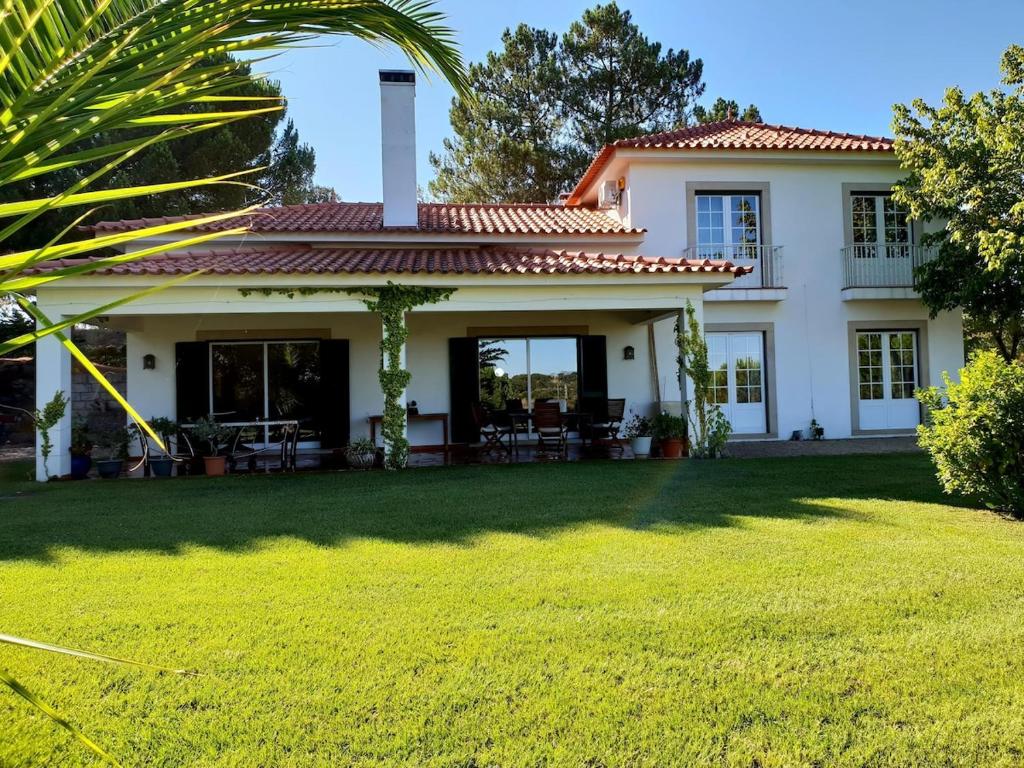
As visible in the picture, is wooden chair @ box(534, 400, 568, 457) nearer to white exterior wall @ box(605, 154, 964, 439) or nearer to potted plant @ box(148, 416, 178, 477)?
white exterior wall @ box(605, 154, 964, 439)

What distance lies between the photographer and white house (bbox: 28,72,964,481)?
13.4 meters

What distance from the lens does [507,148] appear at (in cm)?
2397

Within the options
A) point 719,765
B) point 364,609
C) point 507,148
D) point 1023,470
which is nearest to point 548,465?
point 1023,470

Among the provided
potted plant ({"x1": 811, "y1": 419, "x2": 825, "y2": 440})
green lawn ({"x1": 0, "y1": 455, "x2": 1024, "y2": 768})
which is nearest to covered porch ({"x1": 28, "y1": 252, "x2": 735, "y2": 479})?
potted plant ({"x1": 811, "y1": 419, "x2": 825, "y2": 440})

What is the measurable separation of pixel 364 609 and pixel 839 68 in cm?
1401

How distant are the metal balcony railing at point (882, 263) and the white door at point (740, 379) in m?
2.46

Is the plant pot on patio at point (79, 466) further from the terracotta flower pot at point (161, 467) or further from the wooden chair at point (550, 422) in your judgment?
the wooden chair at point (550, 422)

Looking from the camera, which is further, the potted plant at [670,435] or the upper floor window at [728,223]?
the upper floor window at [728,223]

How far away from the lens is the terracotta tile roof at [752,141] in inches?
553

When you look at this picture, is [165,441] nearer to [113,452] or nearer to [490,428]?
[113,452]

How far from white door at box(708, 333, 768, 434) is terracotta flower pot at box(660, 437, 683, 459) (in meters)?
3.35

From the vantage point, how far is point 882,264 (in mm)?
14727

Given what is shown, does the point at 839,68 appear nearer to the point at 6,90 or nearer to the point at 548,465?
the point at 548,465

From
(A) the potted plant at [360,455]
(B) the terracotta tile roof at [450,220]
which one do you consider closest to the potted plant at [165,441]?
(A) the potted plant at [360,455]
